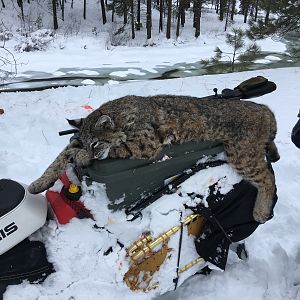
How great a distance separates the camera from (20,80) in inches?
485

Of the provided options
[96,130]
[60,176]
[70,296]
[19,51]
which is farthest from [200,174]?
[19,51]

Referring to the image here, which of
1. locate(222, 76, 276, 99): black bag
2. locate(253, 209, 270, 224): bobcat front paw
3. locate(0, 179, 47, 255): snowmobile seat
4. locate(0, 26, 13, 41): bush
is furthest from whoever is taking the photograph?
locate(0, 26, 13, 41): bush

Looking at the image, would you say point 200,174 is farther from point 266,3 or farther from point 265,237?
point 266,3

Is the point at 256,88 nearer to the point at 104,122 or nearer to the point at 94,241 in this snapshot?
the point at 104,122

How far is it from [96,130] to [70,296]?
94 centimetres

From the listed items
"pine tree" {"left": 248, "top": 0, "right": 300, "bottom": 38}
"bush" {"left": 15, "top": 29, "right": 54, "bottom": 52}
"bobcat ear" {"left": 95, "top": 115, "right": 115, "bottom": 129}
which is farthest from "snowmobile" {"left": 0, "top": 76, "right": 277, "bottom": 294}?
"bush" {"left": 15, "top": 29, "right": 54, "bottom": 52}

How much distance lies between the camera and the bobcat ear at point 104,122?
2180mm

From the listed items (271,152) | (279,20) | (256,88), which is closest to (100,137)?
(256,88)

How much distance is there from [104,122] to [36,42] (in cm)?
1934

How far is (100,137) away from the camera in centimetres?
218

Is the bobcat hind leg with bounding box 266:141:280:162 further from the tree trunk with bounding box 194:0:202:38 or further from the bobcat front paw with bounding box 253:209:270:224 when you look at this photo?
the tree trunk with bounding box 194:0:202:38

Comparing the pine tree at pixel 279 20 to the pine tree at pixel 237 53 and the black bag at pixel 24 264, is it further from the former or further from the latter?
the black bag at pixel 24 264

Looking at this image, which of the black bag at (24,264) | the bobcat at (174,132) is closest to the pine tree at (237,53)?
the bobcat at (174,132)

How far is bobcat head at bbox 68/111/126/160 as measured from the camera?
2096mm
